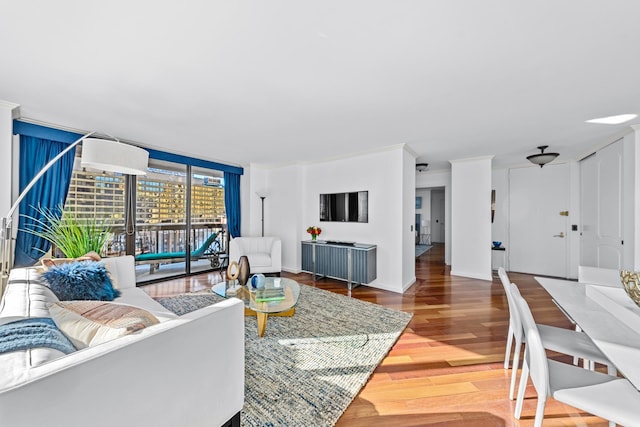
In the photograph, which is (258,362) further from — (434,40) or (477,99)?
(477,99)

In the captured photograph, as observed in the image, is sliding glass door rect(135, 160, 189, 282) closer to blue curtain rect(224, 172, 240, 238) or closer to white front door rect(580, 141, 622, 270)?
blue curtain rect(224, 172, 240, 238)

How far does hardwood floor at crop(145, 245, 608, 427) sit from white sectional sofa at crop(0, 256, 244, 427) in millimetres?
813

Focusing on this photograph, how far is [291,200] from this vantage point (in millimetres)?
5191

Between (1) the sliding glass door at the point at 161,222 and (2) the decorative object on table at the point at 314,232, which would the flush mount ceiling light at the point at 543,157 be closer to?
(2) the decorative object on table at the point at 314,232

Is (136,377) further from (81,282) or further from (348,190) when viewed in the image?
(348,190)

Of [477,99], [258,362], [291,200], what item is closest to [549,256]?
[477,99]

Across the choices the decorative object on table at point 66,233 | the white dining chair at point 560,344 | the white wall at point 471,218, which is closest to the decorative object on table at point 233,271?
the decorative object on table at point 66,233

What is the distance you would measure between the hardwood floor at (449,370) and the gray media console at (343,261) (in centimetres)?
29

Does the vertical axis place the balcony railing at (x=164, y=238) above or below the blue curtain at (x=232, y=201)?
below

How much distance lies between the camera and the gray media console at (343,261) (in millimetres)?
3955

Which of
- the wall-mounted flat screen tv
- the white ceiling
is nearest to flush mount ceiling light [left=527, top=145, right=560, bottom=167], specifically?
the white ceiling

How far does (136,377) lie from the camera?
890 mm

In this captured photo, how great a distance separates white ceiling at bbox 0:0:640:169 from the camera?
1346 millimetres

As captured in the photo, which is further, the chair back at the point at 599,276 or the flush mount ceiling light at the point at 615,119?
the flush mount ceiling light at the point at 615,119
